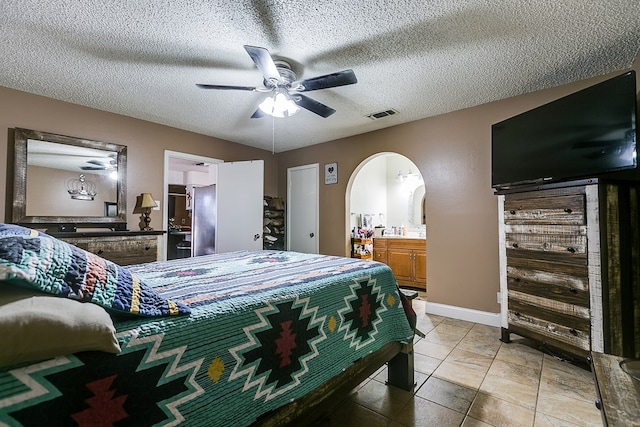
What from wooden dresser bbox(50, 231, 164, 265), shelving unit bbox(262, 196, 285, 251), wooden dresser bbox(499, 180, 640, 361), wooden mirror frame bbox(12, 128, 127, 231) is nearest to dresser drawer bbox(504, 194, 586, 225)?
wooden dresser bbox(499, 180, 640, 361)

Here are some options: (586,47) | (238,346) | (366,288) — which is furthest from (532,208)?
(238,346)

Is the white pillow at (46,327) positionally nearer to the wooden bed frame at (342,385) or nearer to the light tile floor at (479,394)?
the wooden bed frame at (342,385)

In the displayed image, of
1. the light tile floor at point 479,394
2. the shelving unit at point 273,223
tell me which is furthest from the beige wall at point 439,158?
the shelving unit at point 273,223

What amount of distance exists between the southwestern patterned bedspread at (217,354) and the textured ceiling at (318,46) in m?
1.59

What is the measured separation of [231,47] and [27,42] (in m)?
1.43

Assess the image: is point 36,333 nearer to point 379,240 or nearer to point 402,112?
point 402,112

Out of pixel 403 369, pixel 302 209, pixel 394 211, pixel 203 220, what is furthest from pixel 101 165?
pixel 394 211

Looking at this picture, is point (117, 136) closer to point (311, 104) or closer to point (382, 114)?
point (311, 104)

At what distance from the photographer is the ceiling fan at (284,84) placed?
1.87 m

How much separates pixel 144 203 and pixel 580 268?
4.21m

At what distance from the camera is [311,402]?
3.89ft

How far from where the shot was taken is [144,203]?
3312 millimetres

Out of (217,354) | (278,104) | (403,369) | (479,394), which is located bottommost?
(479,394)

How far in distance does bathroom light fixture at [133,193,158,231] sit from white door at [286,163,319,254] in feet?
7.26
